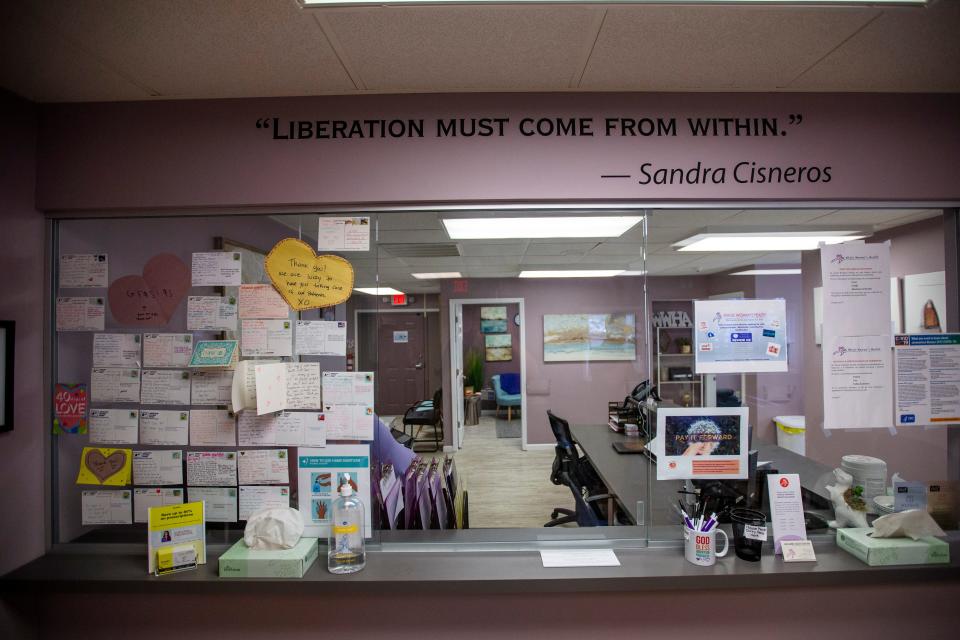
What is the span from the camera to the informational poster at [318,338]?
1625mm

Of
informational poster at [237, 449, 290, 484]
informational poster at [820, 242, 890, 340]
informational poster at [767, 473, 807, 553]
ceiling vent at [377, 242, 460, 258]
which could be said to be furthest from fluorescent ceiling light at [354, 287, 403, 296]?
informational poster at [820, 242, 890, 340]

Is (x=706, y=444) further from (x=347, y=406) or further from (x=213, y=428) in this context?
(x=213, y=428)

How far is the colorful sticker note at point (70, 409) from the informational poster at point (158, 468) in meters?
0.26

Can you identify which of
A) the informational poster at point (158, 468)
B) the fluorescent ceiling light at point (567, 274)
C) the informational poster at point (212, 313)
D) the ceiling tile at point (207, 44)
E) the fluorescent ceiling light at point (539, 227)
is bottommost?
the informational poster at point (158, 468)

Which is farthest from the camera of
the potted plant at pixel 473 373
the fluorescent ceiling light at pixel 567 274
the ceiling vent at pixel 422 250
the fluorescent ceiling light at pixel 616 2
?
the potted plant at pixel 473 373

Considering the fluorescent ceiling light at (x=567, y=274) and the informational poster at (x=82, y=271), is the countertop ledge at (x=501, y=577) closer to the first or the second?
the informational poster at (x=82, y=271)

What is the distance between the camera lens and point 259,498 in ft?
5.28

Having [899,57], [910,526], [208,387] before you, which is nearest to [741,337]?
[910,526]

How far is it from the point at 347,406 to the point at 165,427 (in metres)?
0.74

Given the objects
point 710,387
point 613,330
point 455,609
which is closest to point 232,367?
point 455,609

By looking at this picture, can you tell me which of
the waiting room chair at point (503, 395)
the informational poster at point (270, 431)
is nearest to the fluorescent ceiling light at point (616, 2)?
the informational poster at point (270, 431)

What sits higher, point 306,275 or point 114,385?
point 306,275

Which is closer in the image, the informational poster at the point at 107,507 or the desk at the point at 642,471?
the informational poster at the point at 107,507

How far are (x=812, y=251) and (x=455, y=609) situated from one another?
2.02m
